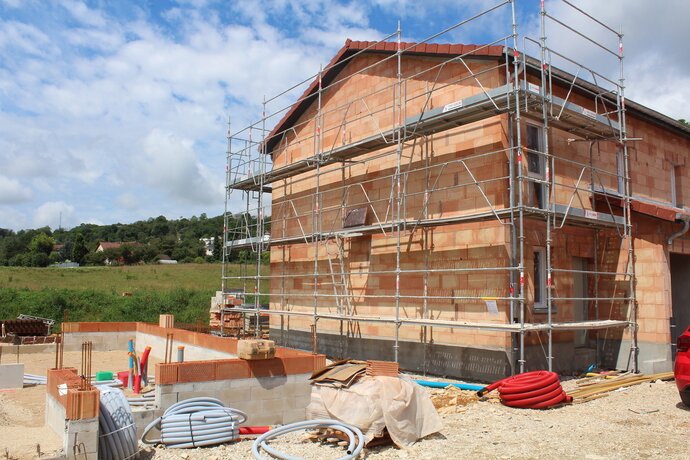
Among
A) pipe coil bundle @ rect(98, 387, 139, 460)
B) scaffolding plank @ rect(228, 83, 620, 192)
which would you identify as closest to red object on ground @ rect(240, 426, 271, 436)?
pipe coil bundle @ rect(98, 387, 139, 460)

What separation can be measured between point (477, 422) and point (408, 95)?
7.70 metres

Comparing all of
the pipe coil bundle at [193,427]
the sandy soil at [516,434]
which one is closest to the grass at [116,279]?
the sandy soil at [516,434]

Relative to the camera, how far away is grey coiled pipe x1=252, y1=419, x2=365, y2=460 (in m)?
5.77

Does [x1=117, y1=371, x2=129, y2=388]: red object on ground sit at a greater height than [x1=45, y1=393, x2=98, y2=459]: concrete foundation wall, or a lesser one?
lesser

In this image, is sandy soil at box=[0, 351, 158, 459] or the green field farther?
the green field

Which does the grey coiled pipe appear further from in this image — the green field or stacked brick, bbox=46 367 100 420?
the green field

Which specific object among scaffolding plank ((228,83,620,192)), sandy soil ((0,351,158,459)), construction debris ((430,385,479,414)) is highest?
scaffolding plank ((228,83,620,192))

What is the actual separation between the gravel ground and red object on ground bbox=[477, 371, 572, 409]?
0.12 metres

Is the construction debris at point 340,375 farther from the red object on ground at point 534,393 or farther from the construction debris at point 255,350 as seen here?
the red object on ground at point 534,393

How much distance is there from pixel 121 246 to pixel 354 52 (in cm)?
5552

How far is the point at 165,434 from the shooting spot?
668 cm

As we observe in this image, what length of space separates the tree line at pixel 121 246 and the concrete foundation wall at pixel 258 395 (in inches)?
1514

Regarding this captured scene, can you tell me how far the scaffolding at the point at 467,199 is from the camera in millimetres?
10228

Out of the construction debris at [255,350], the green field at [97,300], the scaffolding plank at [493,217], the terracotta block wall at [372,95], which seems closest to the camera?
the construction debris at [255,350]
